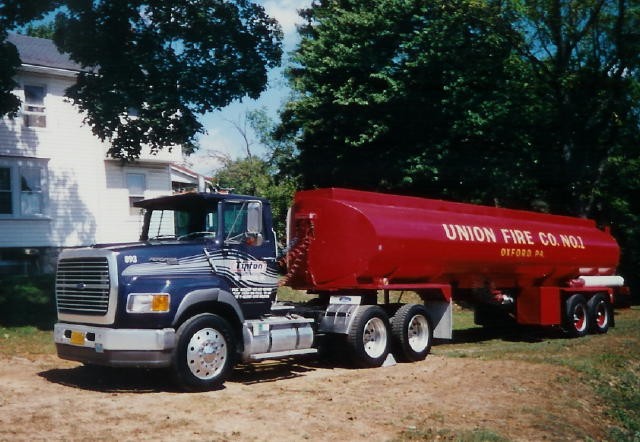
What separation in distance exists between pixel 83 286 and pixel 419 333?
21.2 feet

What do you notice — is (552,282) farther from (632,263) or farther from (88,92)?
(632,263)

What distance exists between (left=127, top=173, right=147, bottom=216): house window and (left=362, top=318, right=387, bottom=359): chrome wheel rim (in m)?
19.1

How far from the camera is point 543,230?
17641 mm

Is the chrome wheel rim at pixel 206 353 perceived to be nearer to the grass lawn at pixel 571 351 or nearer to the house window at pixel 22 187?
the grass lawn at pixel 571 351

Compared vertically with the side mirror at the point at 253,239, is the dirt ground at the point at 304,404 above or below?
below

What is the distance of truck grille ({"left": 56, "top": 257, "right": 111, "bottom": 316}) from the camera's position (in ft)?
31.8

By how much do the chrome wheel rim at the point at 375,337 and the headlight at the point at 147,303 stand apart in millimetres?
4215

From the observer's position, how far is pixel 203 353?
9.97m

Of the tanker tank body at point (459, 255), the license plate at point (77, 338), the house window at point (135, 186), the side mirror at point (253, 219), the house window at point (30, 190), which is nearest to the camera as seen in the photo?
the license plate at point (77, 338)

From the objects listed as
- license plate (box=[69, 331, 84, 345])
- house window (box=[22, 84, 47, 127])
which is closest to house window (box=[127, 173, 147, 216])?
house window (box=[22, 84, 47, 127])

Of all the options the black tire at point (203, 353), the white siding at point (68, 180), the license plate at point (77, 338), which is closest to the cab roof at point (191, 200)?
the black tire at point (203, 353)

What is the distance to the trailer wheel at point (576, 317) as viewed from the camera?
17.8m

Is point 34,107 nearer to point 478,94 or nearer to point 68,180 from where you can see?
point 68,180

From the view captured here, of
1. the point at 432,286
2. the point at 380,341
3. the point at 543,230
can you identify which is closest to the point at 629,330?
the point at 543,230
